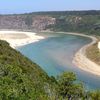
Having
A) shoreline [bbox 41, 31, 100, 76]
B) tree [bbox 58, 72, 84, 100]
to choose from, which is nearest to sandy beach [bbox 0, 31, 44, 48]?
shoreline [bbox 41, 31, 100, 76]

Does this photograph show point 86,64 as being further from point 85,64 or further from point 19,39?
point 19,39

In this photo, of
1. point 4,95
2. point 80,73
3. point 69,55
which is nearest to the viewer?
point 4,95

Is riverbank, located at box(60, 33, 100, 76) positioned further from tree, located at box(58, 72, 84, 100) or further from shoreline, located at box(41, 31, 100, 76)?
tree, located at box(58, 72, 84, 100)

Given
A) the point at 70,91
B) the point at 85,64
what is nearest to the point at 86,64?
the point at 85,64

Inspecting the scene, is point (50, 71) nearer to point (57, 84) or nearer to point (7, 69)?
point (57, 84)

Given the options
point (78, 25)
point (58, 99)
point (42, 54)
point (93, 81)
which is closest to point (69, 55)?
point (42, 54)

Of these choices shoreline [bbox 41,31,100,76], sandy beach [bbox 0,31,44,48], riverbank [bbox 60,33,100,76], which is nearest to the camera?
shoreline [bbox 41,31,100,76]

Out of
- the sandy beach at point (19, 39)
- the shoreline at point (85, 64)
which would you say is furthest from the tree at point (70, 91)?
the sandy beach at point (19, 39)

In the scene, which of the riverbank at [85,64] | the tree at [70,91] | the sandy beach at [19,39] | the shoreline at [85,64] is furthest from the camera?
the sandy beach at [19,39]

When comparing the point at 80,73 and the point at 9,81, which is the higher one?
the point at 9,81

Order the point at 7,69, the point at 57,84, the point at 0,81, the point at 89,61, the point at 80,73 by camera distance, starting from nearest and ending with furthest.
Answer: the point at 0,81 < the point at 7,69 < the point at 57,84 < the point at 80,73 < the point at 89,61

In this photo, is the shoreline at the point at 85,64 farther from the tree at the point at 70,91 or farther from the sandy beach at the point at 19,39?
the sandy beach at the point at 19,39
